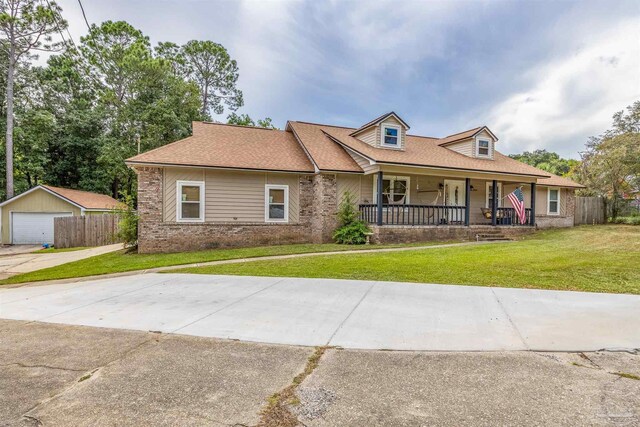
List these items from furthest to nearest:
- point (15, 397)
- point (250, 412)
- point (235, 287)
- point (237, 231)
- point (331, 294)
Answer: point (237, 231) → point (235, 287) → point (331, 294) → point (15, 397) → point (250, 412)

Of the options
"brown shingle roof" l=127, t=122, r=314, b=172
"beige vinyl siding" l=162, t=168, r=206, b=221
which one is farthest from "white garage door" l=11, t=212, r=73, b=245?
"beige vinyl siding" l=162, t=168, r=206, b=221

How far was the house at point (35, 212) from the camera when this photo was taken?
2244 cm

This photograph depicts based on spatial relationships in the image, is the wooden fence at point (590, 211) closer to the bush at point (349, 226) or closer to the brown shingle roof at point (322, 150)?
the bush at point (349, 226)

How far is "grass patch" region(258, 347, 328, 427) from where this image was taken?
2502mm

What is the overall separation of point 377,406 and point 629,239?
15.6m

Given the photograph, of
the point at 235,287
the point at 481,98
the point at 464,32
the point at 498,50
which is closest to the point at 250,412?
the point at 235,287

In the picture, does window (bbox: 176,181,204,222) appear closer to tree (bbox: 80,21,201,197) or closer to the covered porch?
the covered porch

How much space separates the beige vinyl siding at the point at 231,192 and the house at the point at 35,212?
38.9 ft

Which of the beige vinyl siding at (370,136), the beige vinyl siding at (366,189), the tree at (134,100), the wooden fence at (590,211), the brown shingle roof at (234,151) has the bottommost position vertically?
the wooden fence at (590,211)

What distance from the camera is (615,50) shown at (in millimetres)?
13438

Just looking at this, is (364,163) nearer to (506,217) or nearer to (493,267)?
(493,267)

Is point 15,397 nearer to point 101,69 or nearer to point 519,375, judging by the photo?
point 519,375

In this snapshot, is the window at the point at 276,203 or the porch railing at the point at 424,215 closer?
the window at the point at 276,203

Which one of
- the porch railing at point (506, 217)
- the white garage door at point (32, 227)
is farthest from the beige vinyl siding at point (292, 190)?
the white garage door at point (32, 227)
